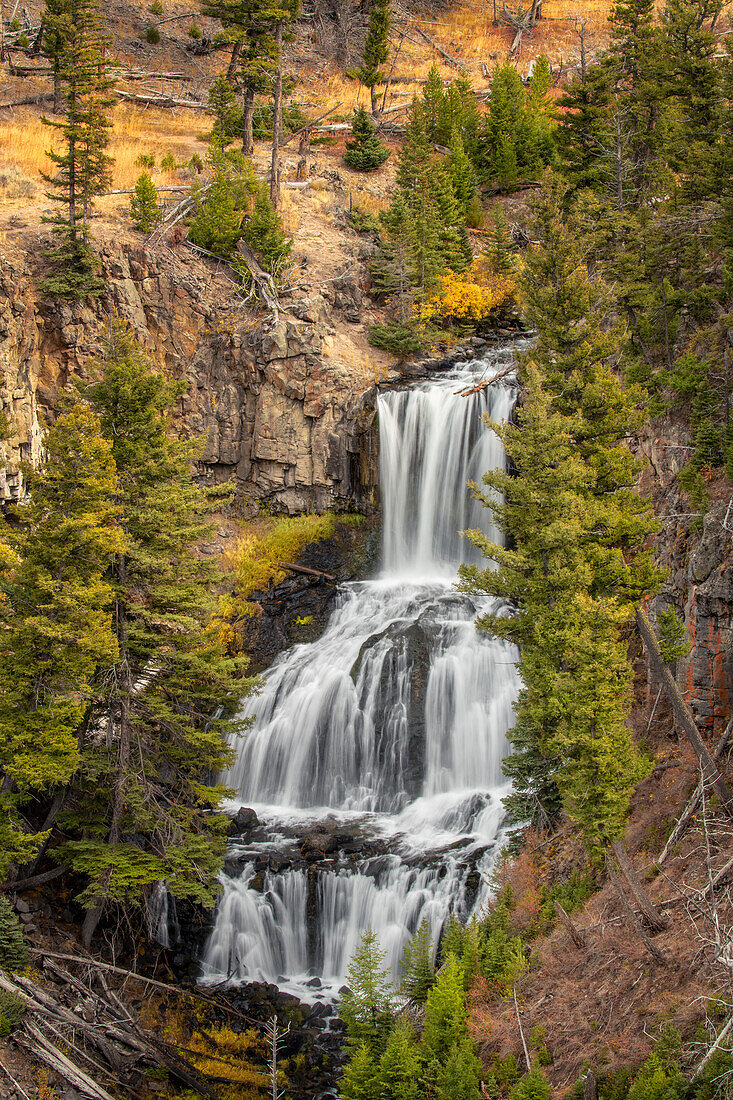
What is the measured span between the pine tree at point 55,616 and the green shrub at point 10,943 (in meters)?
0.78

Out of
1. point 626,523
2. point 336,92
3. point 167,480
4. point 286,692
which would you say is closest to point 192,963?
point 286,692

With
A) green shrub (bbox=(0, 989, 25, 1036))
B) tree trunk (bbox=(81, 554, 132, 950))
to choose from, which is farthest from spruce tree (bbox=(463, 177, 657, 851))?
green shrub (bbox=(0, 989, 25, 1036))

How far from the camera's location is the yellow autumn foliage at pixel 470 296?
109ft

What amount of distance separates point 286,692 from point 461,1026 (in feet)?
42.3

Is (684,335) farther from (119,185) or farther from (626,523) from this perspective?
(119,185)

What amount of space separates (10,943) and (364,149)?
3962 centimetres

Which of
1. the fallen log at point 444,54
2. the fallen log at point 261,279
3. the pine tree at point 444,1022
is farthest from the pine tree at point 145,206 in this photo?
the fallen log at point 444,54

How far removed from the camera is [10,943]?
1397 cm

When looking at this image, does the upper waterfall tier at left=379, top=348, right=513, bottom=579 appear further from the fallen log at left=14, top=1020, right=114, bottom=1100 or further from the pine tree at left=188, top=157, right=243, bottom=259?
the fallen log at left=14, top=1020, right=114, bottom=1100

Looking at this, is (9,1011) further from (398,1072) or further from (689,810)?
(689,810)

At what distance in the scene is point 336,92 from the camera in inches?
2072

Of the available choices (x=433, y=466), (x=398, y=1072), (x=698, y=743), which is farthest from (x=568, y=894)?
(x=433, y=466)

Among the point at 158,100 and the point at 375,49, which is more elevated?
the point at 375,49

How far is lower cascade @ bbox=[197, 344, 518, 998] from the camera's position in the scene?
18.0 m
